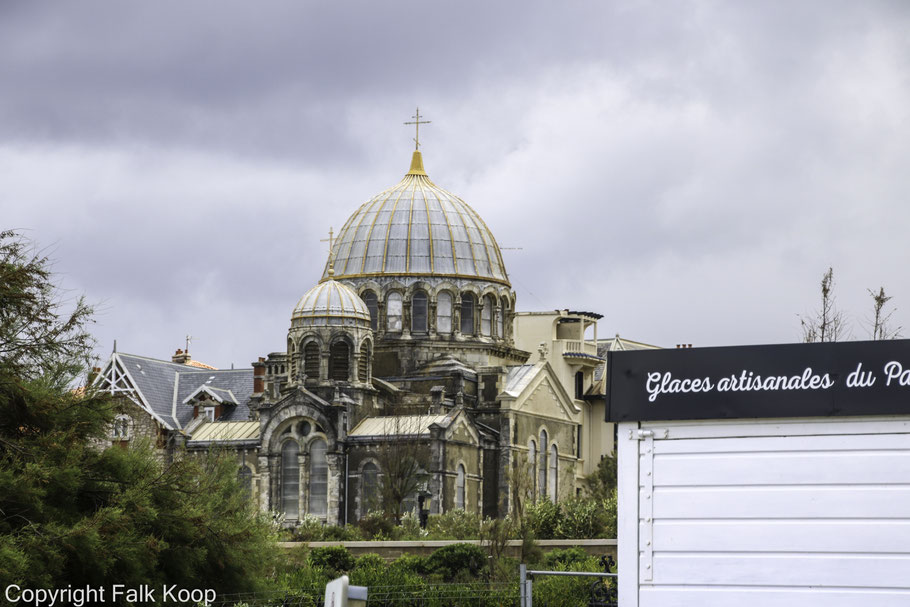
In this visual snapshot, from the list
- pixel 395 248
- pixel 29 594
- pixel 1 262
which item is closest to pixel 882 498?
pixel 29 594

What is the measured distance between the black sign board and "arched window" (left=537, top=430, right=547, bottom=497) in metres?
49.4

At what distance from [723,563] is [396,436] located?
44340 millimetres

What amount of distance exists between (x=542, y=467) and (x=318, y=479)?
10.6 m

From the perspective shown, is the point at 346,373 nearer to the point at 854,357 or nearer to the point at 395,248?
the point at 395,248

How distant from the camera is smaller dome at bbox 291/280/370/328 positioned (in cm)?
5697

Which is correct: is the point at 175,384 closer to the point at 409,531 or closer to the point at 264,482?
the point at 264,482

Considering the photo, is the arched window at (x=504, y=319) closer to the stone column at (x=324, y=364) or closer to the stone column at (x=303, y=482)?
the stone column at (x=324, y=364)

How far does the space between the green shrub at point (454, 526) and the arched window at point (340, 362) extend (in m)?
8.49

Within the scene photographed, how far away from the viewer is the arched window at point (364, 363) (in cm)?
5775

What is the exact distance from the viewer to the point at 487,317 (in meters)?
63.9

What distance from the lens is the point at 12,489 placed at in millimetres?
18281

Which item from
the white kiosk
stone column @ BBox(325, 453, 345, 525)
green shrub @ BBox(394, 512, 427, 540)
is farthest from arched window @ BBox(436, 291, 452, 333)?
the white kiosk

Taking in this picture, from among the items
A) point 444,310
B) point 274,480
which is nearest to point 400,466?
point 274,480

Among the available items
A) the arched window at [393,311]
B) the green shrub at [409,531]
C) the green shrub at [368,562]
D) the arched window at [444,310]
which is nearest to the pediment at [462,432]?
the arched window at [444,310]
